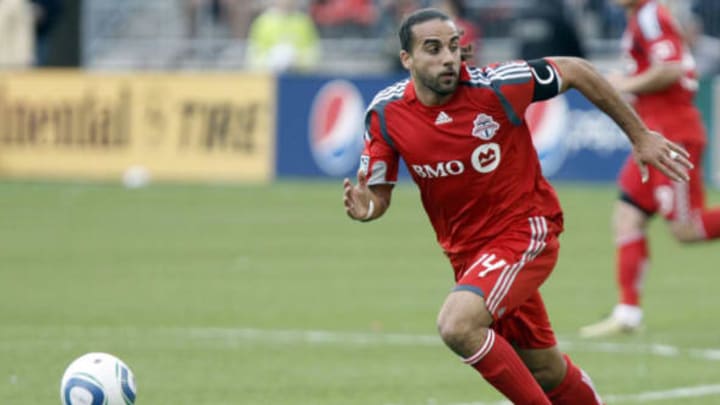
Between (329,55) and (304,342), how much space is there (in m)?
20.2

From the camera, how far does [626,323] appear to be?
11648 mm

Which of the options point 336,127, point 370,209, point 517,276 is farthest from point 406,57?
point 336,127

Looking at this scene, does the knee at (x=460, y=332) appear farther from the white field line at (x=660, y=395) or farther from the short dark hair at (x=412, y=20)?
the white field line at (x=660, y=395)

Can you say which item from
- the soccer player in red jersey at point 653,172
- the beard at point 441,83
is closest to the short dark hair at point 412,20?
the beard at point 441,83

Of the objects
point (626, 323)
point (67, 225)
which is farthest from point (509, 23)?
point (626, 323)

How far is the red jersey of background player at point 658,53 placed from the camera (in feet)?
38.3

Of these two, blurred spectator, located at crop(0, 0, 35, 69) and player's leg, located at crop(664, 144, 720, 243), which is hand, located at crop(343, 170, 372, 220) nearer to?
player's leg, located at crop(664, 144, 720, 243)

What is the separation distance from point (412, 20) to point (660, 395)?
2849mm

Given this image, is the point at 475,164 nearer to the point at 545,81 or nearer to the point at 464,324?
the point at 545,81

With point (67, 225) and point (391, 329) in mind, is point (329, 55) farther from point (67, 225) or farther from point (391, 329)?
point (391, 329)

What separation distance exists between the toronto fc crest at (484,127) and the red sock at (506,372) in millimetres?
902

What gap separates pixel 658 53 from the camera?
1166 cm

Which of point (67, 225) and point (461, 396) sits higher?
point (461, 396)

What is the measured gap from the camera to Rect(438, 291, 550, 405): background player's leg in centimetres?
709
